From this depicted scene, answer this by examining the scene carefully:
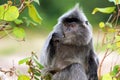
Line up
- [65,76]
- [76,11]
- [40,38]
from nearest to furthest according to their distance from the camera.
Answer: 1. [76,11]
2. [65,76]
3. [40,38]

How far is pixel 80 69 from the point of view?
3.92 meters

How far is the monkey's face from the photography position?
373 cm

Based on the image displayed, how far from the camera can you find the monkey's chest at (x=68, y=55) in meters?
3.89

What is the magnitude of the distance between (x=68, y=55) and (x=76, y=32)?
0.79 ft

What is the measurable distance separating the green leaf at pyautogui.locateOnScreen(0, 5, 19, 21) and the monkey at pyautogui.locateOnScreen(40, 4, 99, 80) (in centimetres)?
129

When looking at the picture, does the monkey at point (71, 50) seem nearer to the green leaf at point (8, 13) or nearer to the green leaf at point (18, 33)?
the green leaf at point (18, 33)

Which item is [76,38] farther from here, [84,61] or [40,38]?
[40,38]

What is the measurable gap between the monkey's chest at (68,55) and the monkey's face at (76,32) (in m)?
0.10

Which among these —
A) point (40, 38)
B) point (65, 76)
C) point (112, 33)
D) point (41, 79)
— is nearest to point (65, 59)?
point (65, 76)

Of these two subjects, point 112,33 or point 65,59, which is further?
point 65,59

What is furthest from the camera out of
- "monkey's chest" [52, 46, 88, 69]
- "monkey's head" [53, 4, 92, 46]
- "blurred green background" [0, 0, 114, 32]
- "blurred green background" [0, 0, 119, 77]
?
"blurred green background" [0, 0, 114, 32]

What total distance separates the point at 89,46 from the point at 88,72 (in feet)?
0.66

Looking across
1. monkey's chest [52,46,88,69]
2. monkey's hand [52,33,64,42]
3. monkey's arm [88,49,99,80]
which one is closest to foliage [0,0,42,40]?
monkey's hand [52,33,64,42]

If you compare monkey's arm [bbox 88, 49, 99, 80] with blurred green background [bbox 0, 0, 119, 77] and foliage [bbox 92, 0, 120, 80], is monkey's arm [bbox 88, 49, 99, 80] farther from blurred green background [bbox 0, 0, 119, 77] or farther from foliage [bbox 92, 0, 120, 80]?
blurred green background [bbox 0, 0, 119, 77]
